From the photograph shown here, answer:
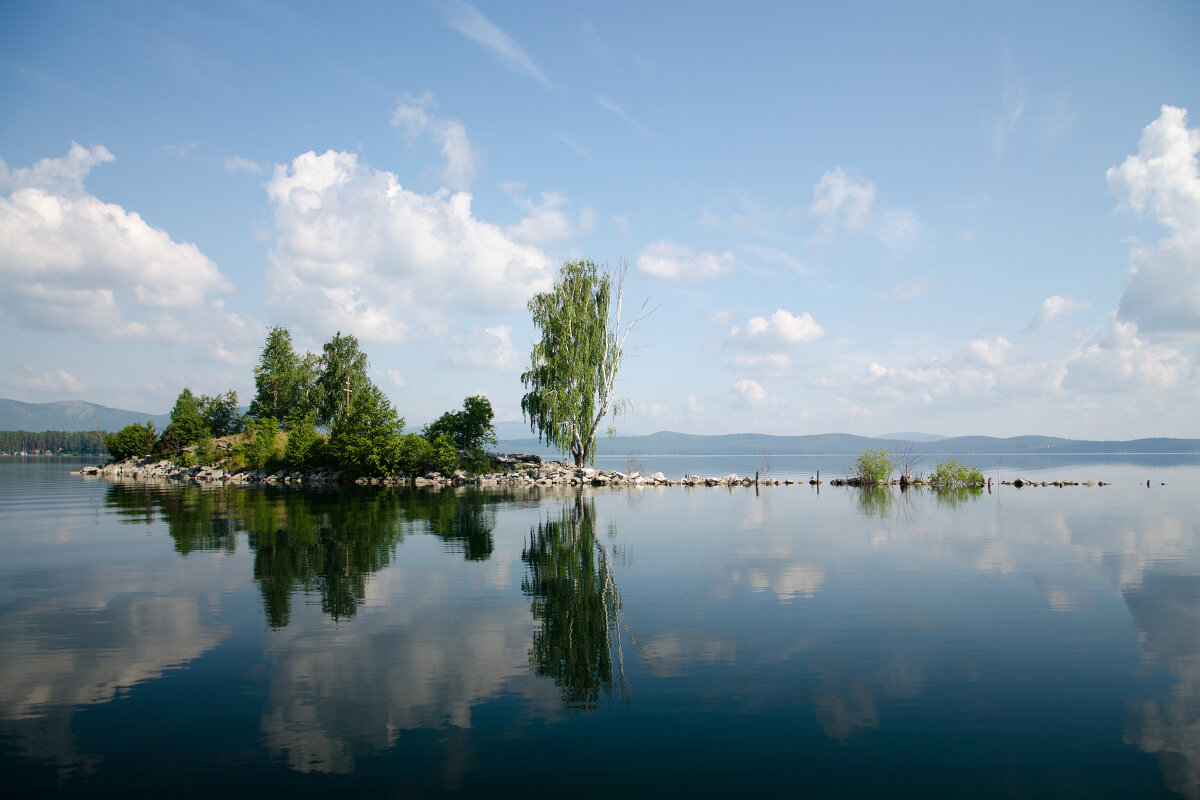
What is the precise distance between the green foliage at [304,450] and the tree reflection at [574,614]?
41938mm

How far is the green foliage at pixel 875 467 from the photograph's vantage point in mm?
47062

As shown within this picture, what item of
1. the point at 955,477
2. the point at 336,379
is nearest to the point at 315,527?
the point at 955,477

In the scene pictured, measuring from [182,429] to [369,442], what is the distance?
3122 cm

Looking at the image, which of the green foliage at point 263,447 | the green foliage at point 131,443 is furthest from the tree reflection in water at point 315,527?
the green foliage at point 131,443

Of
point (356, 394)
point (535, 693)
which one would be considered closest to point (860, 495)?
point (535, 693)

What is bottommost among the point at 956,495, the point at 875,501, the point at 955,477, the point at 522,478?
the point at 875,501

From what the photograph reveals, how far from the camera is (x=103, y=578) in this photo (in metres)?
14.8

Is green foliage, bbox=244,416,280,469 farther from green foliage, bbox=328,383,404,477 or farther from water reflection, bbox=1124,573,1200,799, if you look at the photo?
water reflection, bbox=1124,573,1200,799

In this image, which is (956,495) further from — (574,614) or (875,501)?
(574,614)

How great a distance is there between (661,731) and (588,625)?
4.00m

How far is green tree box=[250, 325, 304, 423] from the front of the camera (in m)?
71.9

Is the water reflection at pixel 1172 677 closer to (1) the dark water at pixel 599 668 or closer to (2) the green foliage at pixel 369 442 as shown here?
(1) the dark water at pixel 599 668

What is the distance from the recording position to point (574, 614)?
1177cm

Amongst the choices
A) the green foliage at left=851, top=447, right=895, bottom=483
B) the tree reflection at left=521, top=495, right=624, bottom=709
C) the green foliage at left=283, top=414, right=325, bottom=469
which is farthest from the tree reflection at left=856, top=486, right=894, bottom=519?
the green foliage at left=283, top=414, right=325, bottom=469
